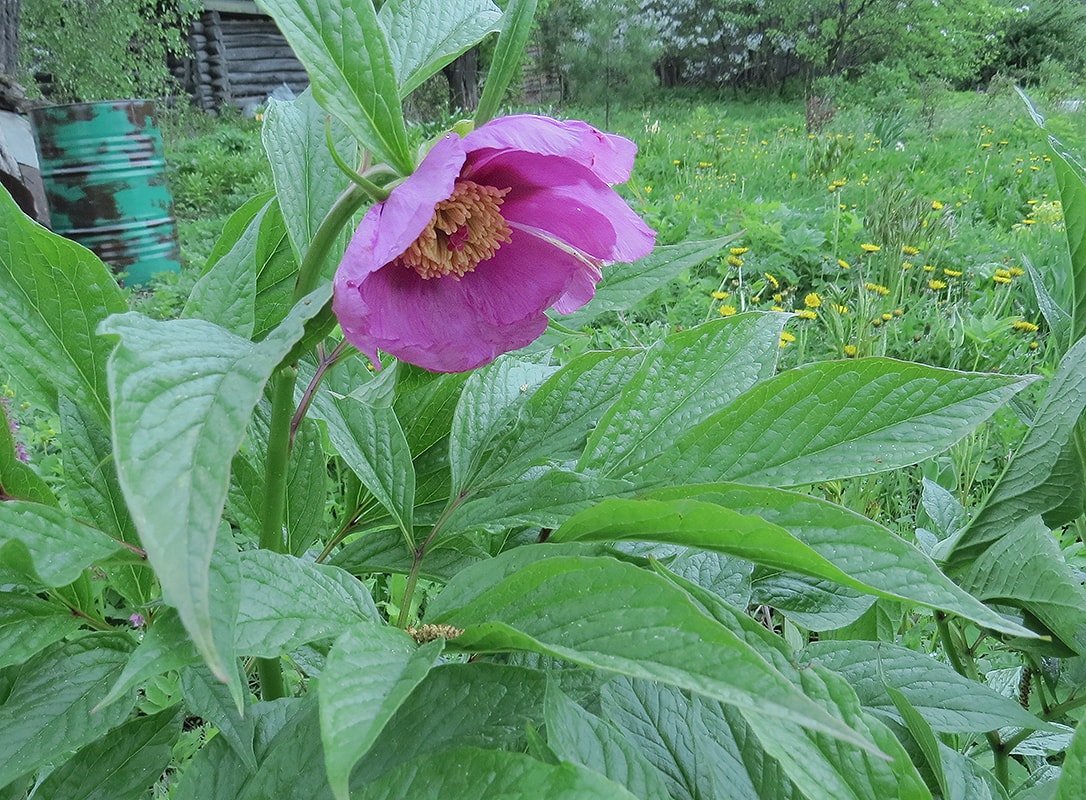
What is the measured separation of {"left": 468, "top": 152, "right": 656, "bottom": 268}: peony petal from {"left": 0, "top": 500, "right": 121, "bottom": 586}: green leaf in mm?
235

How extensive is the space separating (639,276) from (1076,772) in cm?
30

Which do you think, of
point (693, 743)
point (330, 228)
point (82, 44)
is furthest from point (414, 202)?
point (82, 44)

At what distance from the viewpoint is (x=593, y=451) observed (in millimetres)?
421

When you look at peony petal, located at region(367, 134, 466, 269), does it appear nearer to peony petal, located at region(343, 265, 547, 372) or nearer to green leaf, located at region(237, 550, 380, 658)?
peony petal, located at region(343, 265, 547, 372)

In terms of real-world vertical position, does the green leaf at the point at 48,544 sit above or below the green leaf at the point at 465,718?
above

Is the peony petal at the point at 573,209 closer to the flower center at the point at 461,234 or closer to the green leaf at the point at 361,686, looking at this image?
the flower center at the point at 461,234

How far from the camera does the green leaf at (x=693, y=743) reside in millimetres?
356

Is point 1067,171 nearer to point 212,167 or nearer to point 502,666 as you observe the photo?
point 502,666

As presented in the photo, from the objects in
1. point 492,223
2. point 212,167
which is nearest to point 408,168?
point 492,223

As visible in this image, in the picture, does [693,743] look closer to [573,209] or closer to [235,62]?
[573,209]

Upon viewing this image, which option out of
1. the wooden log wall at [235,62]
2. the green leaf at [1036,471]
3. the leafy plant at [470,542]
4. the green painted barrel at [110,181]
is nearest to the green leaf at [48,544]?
the leafy plant at [470,542]

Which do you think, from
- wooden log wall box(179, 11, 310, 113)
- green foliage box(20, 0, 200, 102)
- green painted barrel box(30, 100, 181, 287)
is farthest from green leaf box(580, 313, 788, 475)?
wooden log wall box(179, 11, 310, 113)

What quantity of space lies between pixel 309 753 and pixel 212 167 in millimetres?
6250

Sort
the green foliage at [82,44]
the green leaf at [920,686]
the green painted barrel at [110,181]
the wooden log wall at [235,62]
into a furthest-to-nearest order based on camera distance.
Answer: the wooden log wall at [235,62] < the green foliage at [82,44] < the green painted barrel at [110,181] < the green leaf at [920,686]
